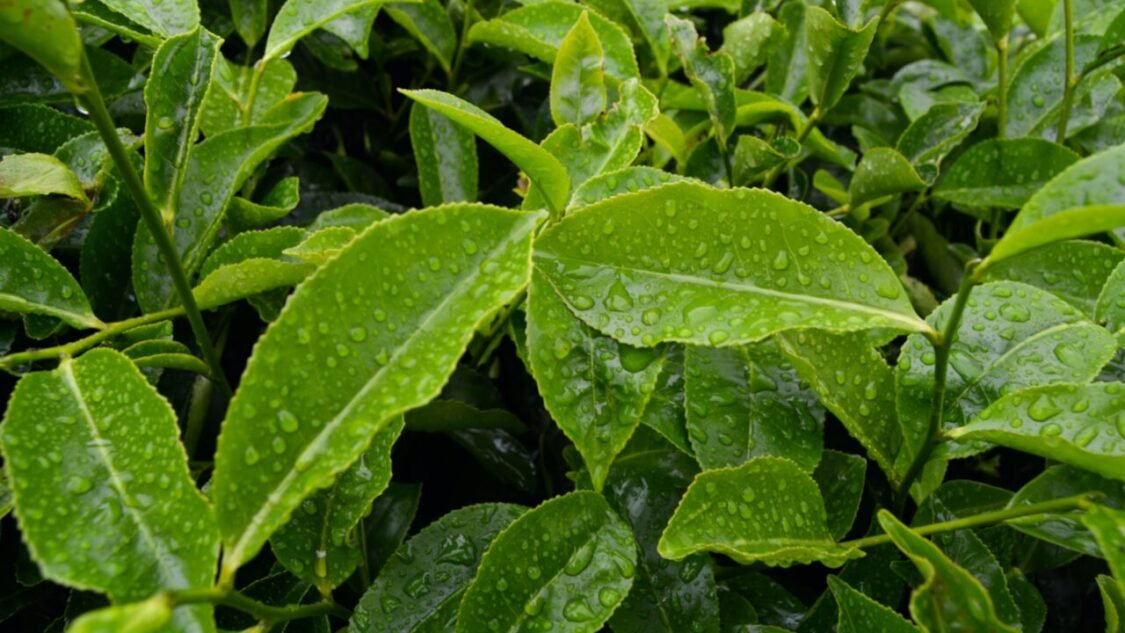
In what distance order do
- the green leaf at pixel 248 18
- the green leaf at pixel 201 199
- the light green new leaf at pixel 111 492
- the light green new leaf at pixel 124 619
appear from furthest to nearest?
the green leaf at pixel 248 18 → the green leaf at pixel 201 199 → the light green new leaf at pixel 111 492 → the light green new leaf at pixel 124 619

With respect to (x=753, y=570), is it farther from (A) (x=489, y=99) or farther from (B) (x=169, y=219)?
(A) (x=489, y=99)

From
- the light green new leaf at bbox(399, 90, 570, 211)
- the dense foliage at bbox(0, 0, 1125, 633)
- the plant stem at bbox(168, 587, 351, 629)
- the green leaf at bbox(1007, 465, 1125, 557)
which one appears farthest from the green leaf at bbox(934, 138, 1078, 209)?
the plant stem at bbox(168, 587, 351, 629)

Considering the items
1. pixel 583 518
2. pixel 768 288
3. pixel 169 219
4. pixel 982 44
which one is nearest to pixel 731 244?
pixel 768 288

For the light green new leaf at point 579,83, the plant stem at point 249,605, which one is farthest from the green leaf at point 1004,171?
the plant stem at point 249,605

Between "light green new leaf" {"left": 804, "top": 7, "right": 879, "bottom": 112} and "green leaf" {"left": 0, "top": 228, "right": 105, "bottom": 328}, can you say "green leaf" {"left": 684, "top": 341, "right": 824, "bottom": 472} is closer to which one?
"light green new leaf" {"left": 804, "top": 7, "right": 879, "bottom": 112}

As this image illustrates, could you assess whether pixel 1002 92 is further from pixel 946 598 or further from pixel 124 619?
pixel 124 619

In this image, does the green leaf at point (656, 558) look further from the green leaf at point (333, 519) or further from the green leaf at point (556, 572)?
the green leaf at point (333, 519)

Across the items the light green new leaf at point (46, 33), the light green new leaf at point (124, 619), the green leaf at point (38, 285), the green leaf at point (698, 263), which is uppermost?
the light green new leaf at point (46, 33)
